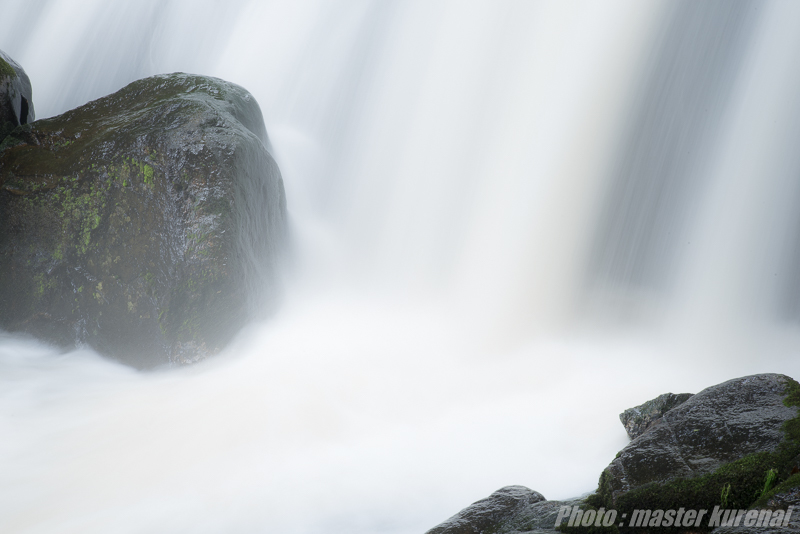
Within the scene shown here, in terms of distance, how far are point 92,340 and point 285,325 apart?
8.01 feet

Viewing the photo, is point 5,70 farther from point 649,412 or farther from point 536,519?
point 649,412

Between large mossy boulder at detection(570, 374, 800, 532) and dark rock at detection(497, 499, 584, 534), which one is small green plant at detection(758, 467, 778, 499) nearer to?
large mossy boulder at detection(570, 374, 800, 532)

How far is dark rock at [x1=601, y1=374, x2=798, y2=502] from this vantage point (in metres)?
2.61

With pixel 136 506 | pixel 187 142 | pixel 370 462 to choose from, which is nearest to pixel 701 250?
pixel 370 462

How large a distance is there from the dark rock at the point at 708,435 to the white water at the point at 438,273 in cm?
136

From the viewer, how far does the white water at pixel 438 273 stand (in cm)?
440

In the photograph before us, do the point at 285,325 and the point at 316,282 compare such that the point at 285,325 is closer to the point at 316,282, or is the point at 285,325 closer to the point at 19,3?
the point at 316,282

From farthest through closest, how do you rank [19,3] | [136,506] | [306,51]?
1. [19,3]
2. [306,51]
3. [136,506]

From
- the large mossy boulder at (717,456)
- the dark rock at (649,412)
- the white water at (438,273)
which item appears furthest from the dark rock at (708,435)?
the white water at (438,273)

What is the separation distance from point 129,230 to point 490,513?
17.1 ft

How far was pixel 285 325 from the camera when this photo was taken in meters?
7.32

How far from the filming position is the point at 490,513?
2.85 metres

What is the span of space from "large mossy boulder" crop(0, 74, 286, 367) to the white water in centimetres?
45

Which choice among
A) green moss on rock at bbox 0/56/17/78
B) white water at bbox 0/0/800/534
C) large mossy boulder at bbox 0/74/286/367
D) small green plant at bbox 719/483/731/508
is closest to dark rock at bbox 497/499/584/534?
small green plant at bbox 719/483/731/508
